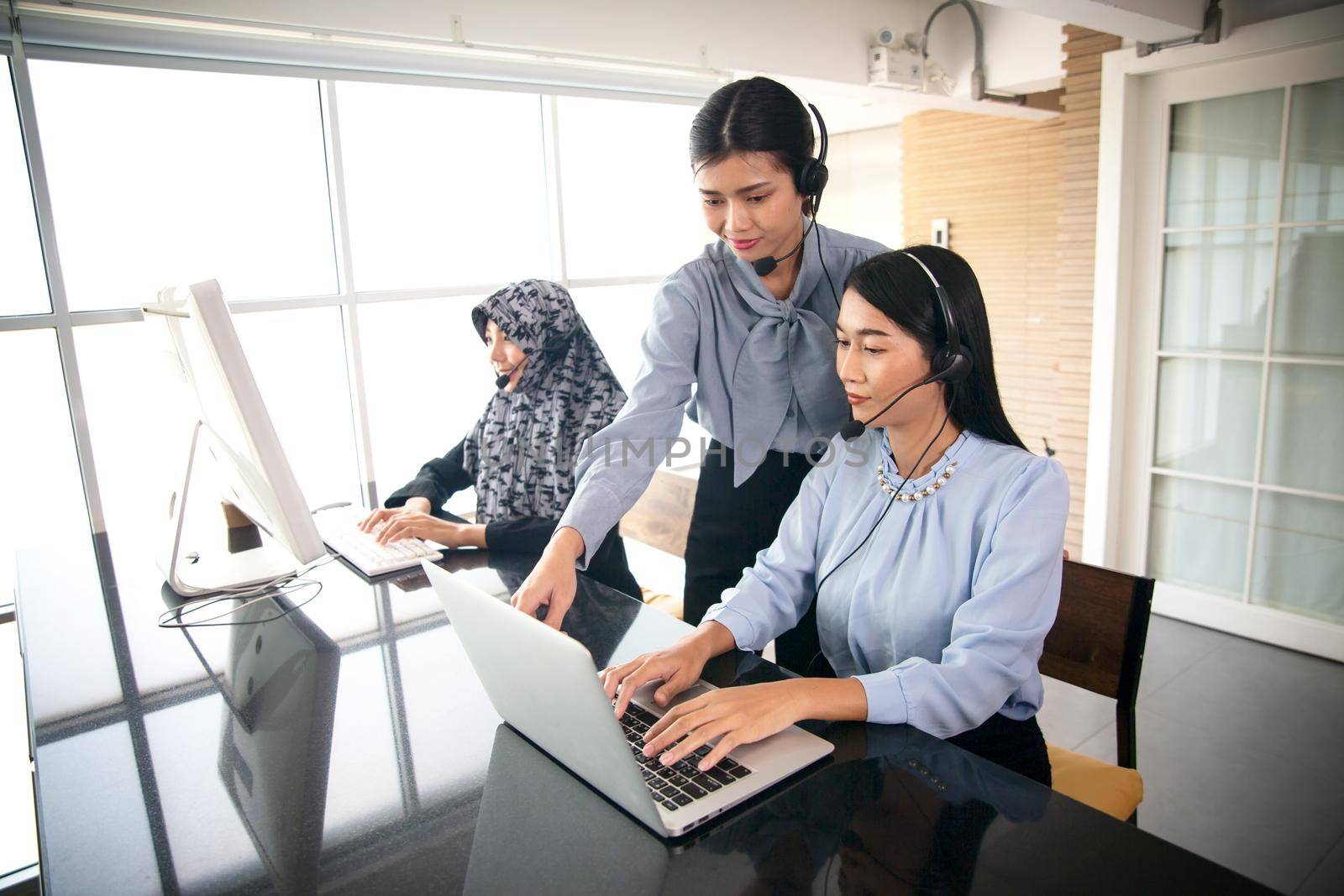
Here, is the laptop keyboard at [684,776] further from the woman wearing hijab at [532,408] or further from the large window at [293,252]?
the woman wearing hijab at [532,408]

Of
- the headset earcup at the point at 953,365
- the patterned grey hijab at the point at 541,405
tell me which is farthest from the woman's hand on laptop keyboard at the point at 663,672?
the patterned grey hijab at the point at 541,405

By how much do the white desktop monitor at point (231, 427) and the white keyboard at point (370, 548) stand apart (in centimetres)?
18

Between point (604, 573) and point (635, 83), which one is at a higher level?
point (635, 83)

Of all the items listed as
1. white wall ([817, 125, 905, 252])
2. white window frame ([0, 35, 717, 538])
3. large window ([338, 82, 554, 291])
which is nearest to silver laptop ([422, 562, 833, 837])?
white window frame ([0, 35, 717, 538])

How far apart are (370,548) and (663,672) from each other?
2.98 ft

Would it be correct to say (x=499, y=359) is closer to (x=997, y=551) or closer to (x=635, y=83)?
(x=997, y=551)

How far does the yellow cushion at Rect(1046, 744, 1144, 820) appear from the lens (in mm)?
1379

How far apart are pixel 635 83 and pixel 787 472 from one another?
235 cm

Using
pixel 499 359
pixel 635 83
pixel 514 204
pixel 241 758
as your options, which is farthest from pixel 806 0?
pixel 241 758

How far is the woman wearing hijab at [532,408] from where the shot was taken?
2.23 m

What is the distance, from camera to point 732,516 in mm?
1705

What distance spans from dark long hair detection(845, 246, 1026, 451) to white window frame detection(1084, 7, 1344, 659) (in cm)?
248

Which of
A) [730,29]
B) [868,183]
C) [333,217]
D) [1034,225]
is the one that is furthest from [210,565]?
[868,183]

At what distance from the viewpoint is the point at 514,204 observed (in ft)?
12.5
